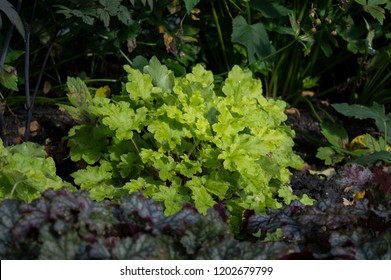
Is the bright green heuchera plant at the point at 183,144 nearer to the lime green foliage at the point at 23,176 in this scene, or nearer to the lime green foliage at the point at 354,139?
the lime green foliage at the point at 23,176

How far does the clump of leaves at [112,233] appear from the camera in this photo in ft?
6.22

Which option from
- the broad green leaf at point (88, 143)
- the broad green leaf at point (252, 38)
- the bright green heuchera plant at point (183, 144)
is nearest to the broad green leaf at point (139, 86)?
the bright green heuchera plant at point (183, 144)

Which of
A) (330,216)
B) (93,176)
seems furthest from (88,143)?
(330,216)

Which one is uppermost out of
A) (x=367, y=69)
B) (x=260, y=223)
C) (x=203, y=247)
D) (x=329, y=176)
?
(x=203, y=247)

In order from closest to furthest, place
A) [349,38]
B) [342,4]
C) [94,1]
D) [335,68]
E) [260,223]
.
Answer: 1. [260,223]
2. [94,1]
3. [342,4]
4. [349,38]
5. [335,68]

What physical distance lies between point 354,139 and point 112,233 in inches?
75.0

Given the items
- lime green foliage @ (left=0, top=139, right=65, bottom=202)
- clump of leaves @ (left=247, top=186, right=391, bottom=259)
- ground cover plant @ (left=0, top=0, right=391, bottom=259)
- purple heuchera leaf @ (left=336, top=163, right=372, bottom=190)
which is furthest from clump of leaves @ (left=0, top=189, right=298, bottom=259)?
purple heuchera leaf @ (left=336, top=163, right=372, bottom=190)

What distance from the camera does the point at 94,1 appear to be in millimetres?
3018

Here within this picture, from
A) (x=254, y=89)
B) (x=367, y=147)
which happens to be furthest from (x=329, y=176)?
(x=254, y=89)

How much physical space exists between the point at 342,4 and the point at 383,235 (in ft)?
5.13

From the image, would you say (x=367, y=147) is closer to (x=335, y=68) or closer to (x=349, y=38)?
(x=349, y=38)

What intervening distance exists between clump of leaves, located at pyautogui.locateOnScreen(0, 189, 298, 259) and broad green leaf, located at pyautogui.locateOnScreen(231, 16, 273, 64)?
1.46 m

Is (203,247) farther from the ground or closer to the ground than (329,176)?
farther from the ground

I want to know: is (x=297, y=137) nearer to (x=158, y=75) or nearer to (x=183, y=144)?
(x=158, y=75)
